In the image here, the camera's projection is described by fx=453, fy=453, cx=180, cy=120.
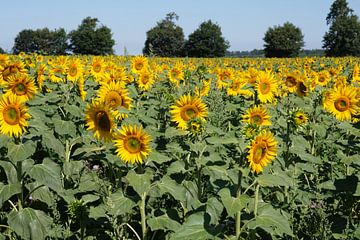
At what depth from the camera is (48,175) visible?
3.16 m

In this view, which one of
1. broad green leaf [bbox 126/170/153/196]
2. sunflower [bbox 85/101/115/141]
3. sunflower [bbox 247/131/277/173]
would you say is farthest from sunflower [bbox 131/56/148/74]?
sunflower [bbox 247/131/277/173]

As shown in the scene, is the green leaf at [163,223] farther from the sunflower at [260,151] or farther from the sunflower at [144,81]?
the sunflower at [144,81]

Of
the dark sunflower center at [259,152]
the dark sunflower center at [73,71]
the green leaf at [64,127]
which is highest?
the dark sunflower center at [73,71]

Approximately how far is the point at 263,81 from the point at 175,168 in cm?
215

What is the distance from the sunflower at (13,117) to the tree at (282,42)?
51462mm

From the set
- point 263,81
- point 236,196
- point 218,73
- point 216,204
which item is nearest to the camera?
point 236,196

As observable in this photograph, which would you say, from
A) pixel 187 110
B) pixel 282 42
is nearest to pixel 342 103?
pixel 187 110

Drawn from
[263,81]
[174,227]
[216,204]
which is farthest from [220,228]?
[263,81]

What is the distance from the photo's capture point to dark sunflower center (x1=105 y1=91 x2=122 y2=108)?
12.2 ft

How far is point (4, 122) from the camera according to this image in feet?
10.3

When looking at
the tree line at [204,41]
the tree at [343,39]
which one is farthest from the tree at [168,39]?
the tree at [343,39]

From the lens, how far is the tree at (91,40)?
6234 cm

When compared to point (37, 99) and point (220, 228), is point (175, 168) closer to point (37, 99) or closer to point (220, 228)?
point (220, 228)

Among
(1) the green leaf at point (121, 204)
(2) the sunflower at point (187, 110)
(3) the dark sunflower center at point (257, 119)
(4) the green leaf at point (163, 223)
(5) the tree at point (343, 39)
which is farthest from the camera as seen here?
(5) the tree at point (343, 39)
